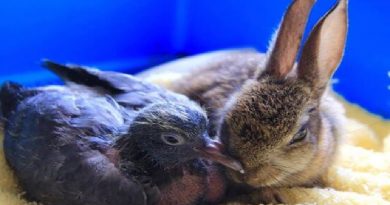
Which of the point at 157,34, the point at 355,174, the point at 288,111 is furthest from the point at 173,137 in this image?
the point at 157,34

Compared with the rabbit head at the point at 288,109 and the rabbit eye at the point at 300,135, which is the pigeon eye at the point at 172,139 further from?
the rabbit eye at the point at 300,135

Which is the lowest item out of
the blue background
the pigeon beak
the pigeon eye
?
the pigeon beak

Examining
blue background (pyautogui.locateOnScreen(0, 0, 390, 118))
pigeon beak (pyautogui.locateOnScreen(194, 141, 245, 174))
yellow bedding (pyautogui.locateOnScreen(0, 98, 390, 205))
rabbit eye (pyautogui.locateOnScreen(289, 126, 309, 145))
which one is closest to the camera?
pigeon beak (pyautogui.locateOnScreen(194, 141, 245, 174))

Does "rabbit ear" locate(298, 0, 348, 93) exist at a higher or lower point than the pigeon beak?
higher

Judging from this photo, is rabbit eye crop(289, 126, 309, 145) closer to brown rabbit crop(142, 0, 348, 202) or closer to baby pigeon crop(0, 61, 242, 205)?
brown rabbit crop(142, 0, 348, 202)

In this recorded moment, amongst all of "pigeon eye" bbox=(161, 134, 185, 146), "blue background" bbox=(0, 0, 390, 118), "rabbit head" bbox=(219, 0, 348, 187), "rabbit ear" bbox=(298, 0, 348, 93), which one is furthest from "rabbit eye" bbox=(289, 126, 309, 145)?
"blue background" bbox=(0, 0, 390, 118)

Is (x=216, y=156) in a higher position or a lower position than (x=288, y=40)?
lower

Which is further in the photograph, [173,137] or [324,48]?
[324,48]

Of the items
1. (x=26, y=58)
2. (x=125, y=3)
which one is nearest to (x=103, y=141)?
(x=26, y=58)

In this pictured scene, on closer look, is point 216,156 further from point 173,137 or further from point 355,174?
point 355,174
